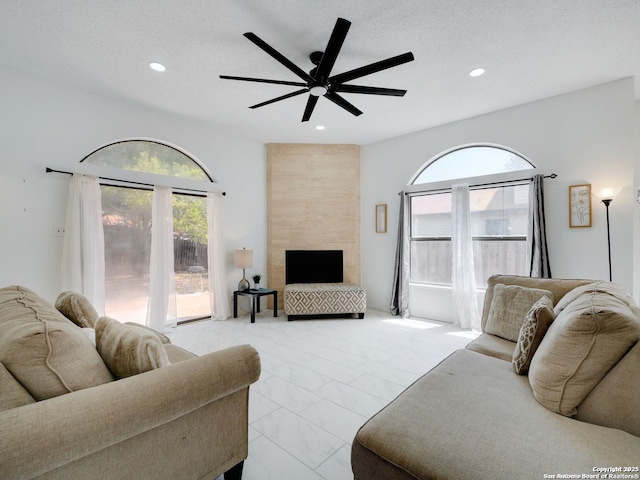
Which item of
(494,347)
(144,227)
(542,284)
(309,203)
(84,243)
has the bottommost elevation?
(494,347)

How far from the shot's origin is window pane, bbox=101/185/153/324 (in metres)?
3.73

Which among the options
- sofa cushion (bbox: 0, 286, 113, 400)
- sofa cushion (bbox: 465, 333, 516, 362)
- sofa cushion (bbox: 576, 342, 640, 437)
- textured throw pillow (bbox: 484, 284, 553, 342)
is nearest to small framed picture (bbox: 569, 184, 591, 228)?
textured throw pillow (bbox: 484, 284, 553, 342)

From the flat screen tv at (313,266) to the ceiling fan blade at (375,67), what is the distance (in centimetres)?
315

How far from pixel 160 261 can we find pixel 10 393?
3293 millimetres

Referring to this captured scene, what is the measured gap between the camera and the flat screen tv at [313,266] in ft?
16.9

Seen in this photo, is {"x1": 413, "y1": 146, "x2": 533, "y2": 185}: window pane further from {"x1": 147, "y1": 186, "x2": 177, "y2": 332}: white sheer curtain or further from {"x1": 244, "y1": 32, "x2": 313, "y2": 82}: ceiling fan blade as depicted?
{"x1": 147, "y1": 186, "x2": 177, "y2": 332}: white sheer curtain

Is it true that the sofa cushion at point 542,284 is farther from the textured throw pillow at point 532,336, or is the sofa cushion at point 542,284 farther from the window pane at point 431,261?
the window pane at point 431,261

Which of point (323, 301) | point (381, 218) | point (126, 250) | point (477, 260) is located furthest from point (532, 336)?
point (126, 250)

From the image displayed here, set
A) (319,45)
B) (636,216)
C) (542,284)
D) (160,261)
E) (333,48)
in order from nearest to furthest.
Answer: (333,48), (542,284), (319,45), (636,216), (160,261)

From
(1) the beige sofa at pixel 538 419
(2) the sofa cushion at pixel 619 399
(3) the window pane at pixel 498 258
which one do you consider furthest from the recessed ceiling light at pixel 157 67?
(3) the window pane at pixel 498 258

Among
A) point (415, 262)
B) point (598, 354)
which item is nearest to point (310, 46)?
point (598, 354)

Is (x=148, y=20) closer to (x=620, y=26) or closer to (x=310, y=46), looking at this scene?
(x=310, y=46)

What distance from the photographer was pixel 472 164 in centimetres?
434

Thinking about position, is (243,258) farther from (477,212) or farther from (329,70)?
(477,212)
